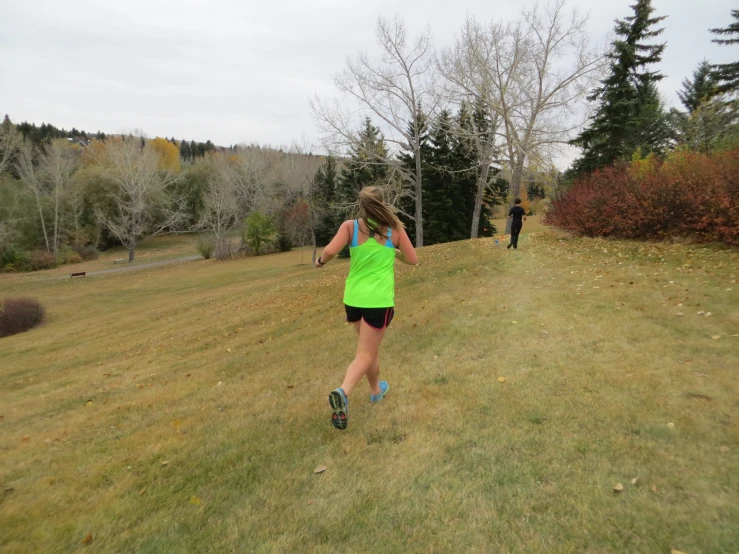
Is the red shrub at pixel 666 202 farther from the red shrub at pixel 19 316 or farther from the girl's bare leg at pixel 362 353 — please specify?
the red shrub at pixel 19 316

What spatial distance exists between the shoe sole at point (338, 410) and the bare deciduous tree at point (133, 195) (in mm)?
46456

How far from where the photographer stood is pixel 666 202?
12.0 meters

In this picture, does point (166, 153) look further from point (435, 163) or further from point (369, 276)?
point (369, 276)

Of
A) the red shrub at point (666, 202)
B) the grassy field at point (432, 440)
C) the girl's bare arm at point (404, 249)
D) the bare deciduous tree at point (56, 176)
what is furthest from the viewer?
the bare deciduous tree at point (56, 176)

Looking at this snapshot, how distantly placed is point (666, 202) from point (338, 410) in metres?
12.7

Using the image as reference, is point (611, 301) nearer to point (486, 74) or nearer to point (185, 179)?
point (486, 74)

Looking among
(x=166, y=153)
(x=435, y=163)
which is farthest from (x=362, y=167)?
(x=166, y=153)

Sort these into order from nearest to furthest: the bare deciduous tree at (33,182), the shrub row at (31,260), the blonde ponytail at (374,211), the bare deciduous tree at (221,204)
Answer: the blonde ponytail at (374,211), the shrub row at (31,260), the bare deciduous tree at (33,182), the bare deciduous tree at (221,204)

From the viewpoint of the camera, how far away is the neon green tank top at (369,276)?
133 inches

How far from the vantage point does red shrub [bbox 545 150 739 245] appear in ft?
34.0

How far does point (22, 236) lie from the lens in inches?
1650

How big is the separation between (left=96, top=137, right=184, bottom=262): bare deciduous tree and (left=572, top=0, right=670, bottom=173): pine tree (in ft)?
136

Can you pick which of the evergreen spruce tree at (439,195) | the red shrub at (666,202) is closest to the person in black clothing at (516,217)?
the red shrub at (666,202)

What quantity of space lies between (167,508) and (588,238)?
50.0 ft
